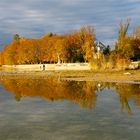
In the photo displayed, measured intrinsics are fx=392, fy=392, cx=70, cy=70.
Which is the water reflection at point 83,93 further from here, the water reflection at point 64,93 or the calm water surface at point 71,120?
the calm water surface at point 71,120

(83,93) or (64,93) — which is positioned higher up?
(83,93)

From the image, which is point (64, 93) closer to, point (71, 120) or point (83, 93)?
point (83, 93)

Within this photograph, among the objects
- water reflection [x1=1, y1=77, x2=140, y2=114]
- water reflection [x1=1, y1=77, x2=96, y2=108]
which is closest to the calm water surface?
water reflection [x1=1, y1=77, x2=140, y2=114]

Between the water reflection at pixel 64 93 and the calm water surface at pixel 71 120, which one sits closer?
the calm water surface at pixel 71 120

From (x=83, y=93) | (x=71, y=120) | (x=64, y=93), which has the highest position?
(x=71, y=120)

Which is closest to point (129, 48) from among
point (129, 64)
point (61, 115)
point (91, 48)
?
point (129, 64)

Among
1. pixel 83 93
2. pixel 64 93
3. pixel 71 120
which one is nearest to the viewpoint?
pixel 71 120

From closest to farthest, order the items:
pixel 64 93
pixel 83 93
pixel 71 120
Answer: pixel 71 120 → pixel 83 93 → pixel 64 93

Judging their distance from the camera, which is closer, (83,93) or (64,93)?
(83,93)

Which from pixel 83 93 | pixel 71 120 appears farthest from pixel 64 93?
pixel 71 120

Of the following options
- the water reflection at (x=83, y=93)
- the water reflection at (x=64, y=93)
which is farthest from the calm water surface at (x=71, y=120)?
the water reflection at (x=64, y=93)

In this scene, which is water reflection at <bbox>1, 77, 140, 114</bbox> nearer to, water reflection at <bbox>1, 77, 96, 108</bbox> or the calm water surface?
water reflection at <bbox>1, 77, 96, 108</bbox>

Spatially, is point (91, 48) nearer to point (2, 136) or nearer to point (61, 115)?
point (61, 115)

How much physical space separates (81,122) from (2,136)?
17.5 feet
